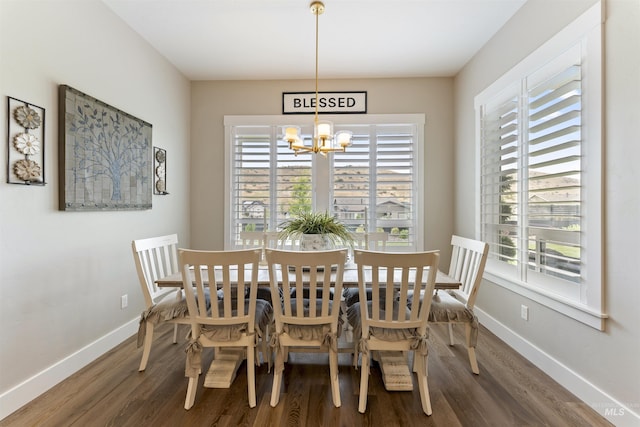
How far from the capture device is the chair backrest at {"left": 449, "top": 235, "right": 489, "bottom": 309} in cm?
219

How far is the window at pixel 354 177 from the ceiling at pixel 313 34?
0.59m

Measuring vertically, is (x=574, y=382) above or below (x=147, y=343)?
below

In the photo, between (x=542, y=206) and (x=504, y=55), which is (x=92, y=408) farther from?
(x=504, y=55)

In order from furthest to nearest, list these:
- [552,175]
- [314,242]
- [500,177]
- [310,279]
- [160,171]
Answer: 1. [160,171]
2. [500,177]
3. [314,242]
4. [552,175]
5. [310,279]

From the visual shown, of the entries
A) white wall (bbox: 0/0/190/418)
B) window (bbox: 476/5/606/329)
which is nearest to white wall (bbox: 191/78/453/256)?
window (bbox: 476/5/606/329)

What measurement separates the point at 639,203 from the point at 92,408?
3257 mm

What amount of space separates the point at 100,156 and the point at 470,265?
119 inches

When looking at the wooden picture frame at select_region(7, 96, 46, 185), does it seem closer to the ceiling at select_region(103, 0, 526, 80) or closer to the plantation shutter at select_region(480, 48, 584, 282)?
the ceiling at select_region(103, 0, 526, 80)

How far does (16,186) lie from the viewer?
1.85 meters

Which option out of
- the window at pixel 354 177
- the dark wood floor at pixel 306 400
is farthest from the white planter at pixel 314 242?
the window at pixel 354 177

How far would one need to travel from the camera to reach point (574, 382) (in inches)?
78.4

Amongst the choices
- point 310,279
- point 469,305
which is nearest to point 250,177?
point 310,279

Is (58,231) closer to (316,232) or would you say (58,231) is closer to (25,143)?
(25,143)

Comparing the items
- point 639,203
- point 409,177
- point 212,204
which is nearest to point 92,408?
point 212,204
